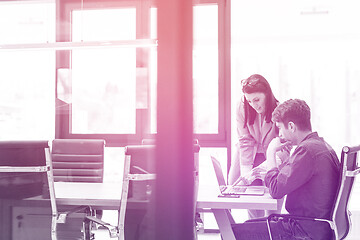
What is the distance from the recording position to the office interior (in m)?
4.12

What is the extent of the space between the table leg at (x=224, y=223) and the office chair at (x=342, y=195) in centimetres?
23

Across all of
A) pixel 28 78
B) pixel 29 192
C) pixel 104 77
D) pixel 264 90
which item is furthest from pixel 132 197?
pixel 28 78

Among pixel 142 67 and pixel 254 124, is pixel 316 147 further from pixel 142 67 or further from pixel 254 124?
pixel 142 67

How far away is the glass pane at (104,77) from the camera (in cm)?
428

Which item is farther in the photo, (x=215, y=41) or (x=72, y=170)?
(x=215, y=41)

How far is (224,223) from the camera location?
204 centimetres

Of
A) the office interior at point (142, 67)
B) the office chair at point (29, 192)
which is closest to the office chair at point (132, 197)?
the office chair at point (29, 192)

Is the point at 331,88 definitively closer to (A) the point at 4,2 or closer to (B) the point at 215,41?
(B) the point at 215,41

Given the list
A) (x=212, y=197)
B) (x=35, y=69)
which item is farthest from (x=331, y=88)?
(x=35, y=69)

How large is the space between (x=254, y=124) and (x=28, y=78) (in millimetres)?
2870

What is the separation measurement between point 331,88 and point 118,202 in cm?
331

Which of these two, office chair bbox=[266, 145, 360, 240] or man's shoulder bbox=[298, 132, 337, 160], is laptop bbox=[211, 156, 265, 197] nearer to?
office chair bbox=[266, 145, 360, 240]

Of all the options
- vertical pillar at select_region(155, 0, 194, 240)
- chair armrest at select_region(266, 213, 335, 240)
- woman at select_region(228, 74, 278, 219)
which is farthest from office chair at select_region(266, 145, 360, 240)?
vertical pillar at select_region(155, 0, 194, 240)

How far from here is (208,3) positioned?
4148mm
